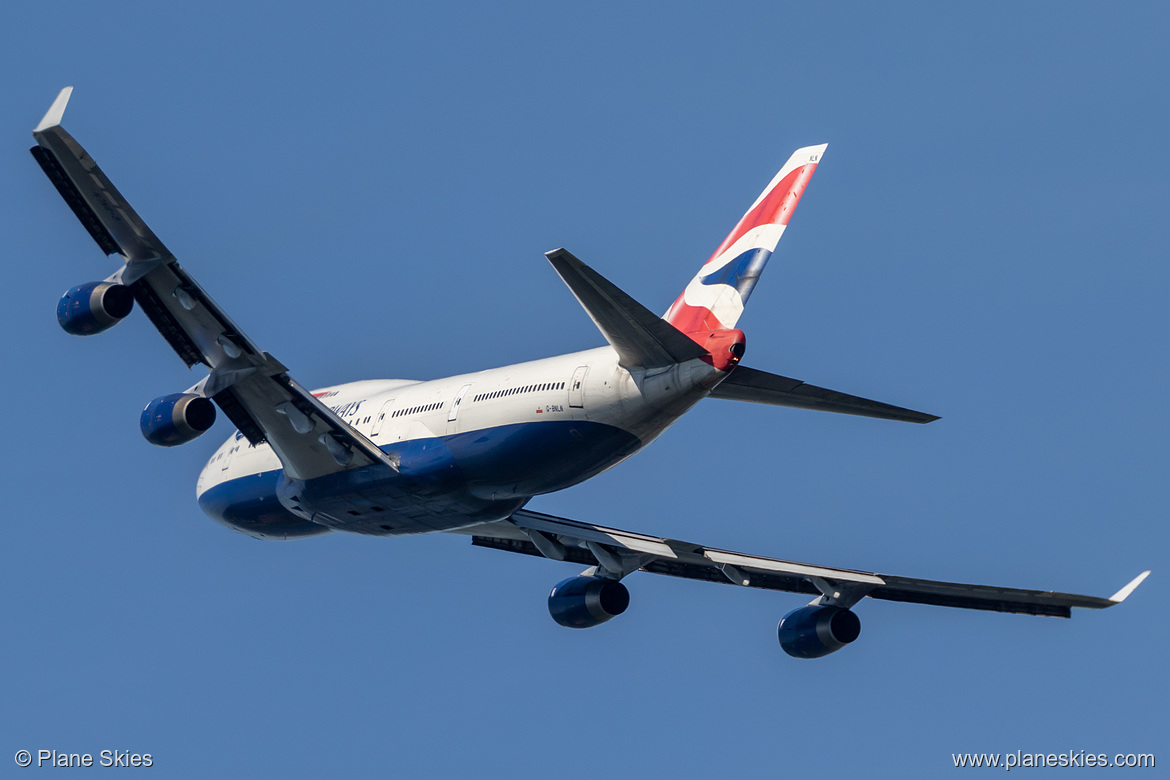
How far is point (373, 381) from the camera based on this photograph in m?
37.0

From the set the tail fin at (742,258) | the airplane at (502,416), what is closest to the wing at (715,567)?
the airplane at (502,416)

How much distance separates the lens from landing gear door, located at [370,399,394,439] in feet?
109

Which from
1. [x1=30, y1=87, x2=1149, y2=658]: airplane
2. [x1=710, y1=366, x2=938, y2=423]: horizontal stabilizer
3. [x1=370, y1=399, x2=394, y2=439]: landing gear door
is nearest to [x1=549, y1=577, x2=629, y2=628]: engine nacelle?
[x1=30, y1=87, x2=1149, y2=658]: airplane

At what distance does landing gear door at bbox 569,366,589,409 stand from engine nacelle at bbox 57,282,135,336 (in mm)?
8329

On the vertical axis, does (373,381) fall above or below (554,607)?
above

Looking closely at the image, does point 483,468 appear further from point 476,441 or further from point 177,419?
point 177,419

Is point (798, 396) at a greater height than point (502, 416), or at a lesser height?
lesser

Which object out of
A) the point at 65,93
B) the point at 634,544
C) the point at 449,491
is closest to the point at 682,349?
the point at 449,491

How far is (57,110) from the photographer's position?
2889 cm

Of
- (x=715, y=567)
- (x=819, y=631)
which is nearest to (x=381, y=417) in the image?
(x=715, y=567)

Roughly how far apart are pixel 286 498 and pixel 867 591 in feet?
40.8

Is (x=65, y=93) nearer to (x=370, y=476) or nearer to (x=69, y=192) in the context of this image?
(x=69, y=192)

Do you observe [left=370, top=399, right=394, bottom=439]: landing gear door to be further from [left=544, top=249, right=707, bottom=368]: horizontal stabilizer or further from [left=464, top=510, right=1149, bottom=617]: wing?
[left=544, top=249, right=707, bottom=368]: horizontal stabilizer

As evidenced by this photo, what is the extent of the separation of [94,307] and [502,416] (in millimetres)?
7638
